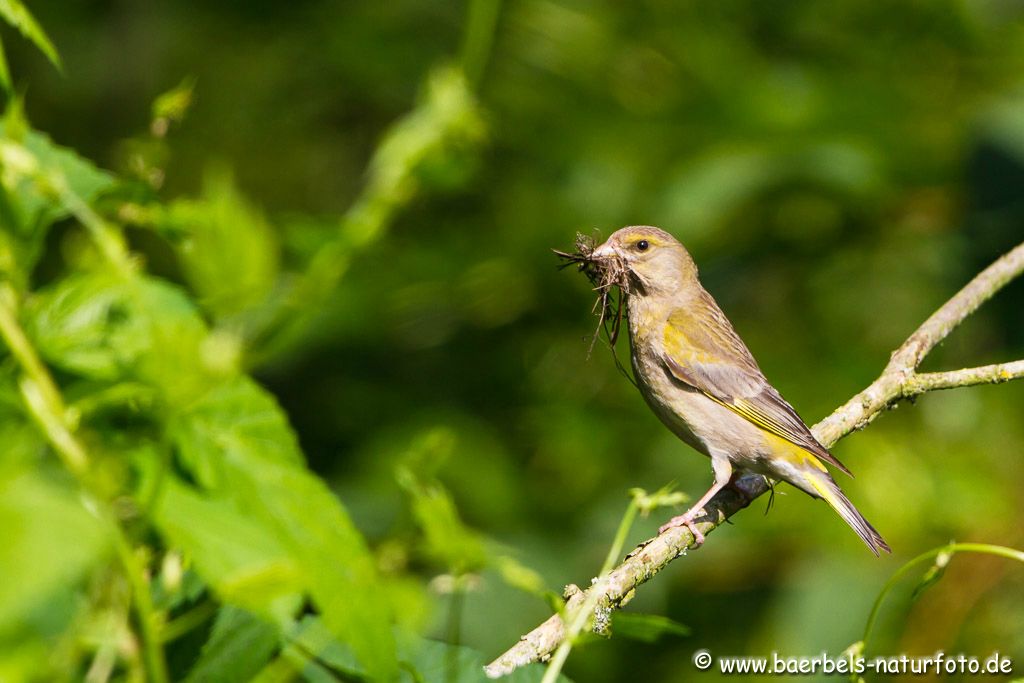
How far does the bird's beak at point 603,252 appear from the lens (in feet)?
15.2

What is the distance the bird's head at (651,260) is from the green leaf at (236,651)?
11.2 feet

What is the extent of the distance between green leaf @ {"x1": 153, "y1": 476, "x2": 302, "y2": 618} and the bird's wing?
3.62 metres

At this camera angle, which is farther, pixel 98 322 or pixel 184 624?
pixel 98 322

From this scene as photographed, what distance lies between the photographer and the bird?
196 inches

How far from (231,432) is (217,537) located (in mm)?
326

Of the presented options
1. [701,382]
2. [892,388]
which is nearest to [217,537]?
[892,388]

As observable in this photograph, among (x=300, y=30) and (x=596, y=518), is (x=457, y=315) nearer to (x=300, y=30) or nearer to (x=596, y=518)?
(x=596, y=518)

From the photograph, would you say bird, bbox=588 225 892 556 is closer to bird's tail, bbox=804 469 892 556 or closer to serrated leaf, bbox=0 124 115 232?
bird's tail, bbox=804 469 892 556

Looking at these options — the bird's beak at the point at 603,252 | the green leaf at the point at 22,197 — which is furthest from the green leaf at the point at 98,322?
the bird's beak at the point at 603,252

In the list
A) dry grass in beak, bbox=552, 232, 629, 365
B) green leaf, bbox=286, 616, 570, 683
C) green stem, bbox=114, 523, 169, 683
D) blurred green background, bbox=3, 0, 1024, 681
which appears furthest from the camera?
blurred green background, bbox=3, 0, 1024, 681

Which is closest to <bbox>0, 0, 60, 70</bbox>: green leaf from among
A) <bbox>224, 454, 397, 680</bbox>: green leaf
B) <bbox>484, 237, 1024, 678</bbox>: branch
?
<bbox>224, 454, 397, 680</bbox>: green leaf

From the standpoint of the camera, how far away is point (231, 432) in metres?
1.85

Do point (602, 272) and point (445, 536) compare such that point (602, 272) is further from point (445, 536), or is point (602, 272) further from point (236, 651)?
point (445, 536)

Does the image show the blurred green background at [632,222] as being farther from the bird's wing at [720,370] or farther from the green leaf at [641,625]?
the green leaf at [641,625]
